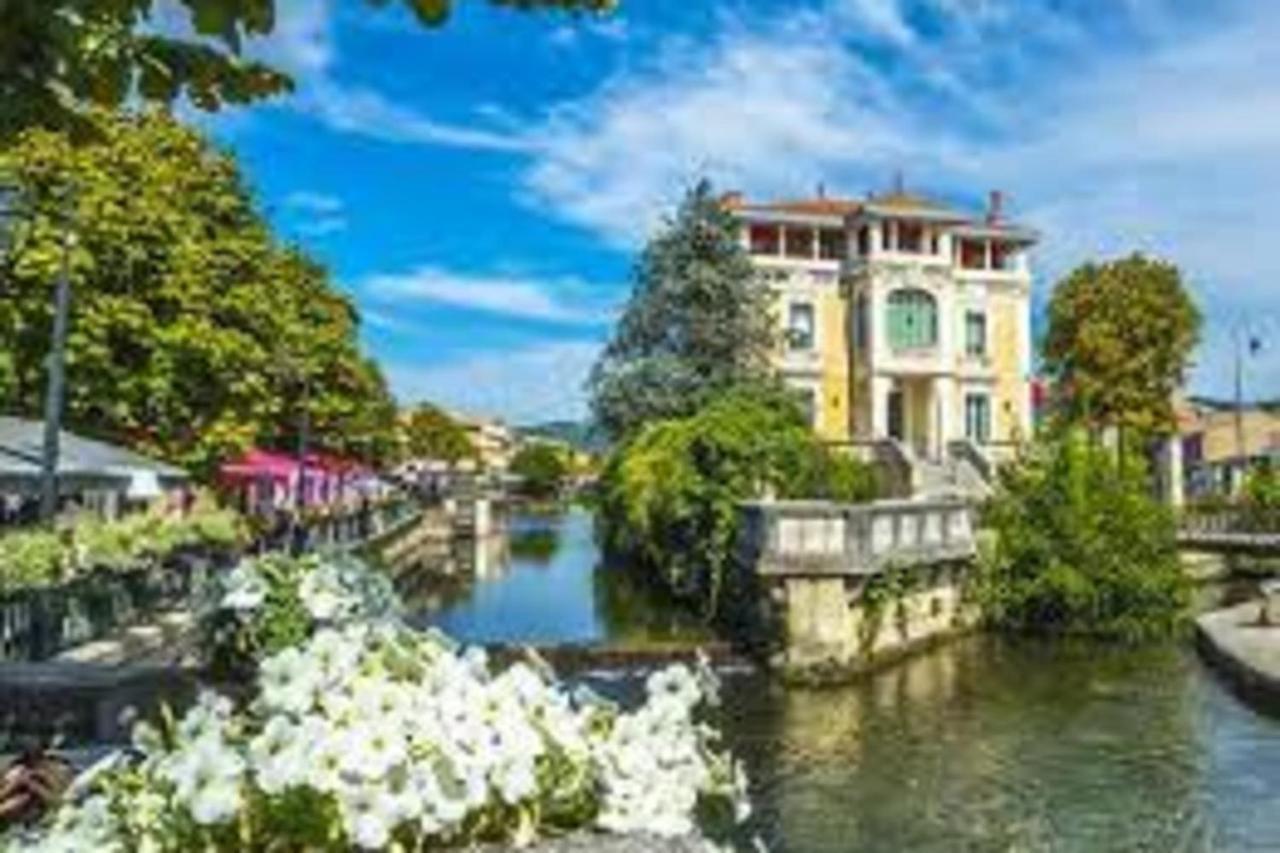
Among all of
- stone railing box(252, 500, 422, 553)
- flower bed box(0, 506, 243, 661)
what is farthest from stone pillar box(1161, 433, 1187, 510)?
flower bed box(0, 506, 243, 661)

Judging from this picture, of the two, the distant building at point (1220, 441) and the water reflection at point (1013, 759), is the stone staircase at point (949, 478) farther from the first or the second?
the distant building at point (1220, 441)

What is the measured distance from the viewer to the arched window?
80.9 meters

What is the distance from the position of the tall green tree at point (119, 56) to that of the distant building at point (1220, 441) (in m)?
101

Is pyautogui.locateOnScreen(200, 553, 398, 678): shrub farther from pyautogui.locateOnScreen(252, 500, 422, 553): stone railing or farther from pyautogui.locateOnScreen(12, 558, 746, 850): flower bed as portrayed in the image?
pyautogui.locateOnScreen(252, 500, 422, 553): stone railing

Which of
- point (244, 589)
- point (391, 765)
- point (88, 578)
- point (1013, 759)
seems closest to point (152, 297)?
point (88, 578)

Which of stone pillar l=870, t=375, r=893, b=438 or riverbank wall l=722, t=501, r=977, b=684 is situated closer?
riverbank wall l=722, t=501, r=977, b=684

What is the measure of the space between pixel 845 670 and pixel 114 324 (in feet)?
56.8

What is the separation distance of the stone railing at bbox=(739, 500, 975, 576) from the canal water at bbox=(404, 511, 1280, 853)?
187cm

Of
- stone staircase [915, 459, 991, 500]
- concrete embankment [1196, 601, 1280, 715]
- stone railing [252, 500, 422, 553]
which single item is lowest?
concrete embankment [1196, 601, 1280, 715]

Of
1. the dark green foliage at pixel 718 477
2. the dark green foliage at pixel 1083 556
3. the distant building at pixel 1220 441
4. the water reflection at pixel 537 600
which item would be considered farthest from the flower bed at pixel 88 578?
the distant building at pixel 1220 441

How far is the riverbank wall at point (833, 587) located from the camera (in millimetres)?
33938

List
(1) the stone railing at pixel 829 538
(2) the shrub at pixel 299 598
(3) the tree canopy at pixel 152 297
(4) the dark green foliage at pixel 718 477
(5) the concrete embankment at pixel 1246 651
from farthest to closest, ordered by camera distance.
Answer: (4) the dark green foliage at pixel 718 477, (3) the tree canopy at pixel 152 297, (1) the stone railing at pixel 829 538, (5) the concrete embankment at pixel 1246 651, (2) the shrub at pixel 299 598

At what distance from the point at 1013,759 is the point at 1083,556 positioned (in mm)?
15660

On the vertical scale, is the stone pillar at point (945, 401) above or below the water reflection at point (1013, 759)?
above
